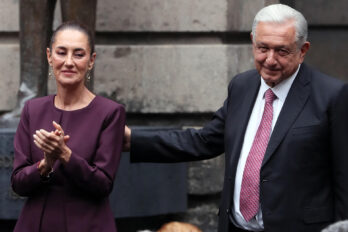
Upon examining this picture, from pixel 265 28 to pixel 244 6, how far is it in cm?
262

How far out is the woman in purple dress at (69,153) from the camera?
11.1ft

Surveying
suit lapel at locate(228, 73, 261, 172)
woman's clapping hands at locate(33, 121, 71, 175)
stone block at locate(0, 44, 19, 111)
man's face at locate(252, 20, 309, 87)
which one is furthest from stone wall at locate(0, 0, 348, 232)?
woman's clapping hands at locate(33, 121, 71, 175)

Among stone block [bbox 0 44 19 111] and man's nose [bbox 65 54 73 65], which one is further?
stone block [bbox 0 44 19 111]

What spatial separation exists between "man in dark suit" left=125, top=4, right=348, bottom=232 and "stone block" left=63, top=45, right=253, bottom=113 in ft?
7.91

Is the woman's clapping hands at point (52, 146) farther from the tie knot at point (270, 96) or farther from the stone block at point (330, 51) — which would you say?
the stone block at point (330, 51)

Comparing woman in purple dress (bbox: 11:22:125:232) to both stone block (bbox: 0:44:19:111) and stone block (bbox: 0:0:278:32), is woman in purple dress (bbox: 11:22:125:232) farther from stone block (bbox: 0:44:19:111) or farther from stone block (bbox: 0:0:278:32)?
stone block (bbox: 0:44:19:111)

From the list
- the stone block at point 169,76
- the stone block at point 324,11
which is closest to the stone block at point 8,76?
the stone block at point 169,76

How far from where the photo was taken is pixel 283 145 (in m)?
3.58

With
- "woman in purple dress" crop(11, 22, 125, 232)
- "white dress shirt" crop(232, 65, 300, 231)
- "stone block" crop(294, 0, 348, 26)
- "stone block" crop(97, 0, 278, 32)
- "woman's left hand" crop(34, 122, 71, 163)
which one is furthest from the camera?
"stone block" crop(294, 0, 348, 26)

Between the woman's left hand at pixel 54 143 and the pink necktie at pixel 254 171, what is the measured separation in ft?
2.35

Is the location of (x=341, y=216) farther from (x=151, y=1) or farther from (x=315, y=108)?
(x=151, y=1)

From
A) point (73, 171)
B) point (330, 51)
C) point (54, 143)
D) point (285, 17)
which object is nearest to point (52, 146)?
point (54, 143)

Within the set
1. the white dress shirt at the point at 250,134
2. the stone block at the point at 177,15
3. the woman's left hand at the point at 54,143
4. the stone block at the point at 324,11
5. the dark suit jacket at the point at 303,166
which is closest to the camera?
the woman's left hand at the point at 54,143

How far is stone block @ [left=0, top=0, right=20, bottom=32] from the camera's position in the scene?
620cm
